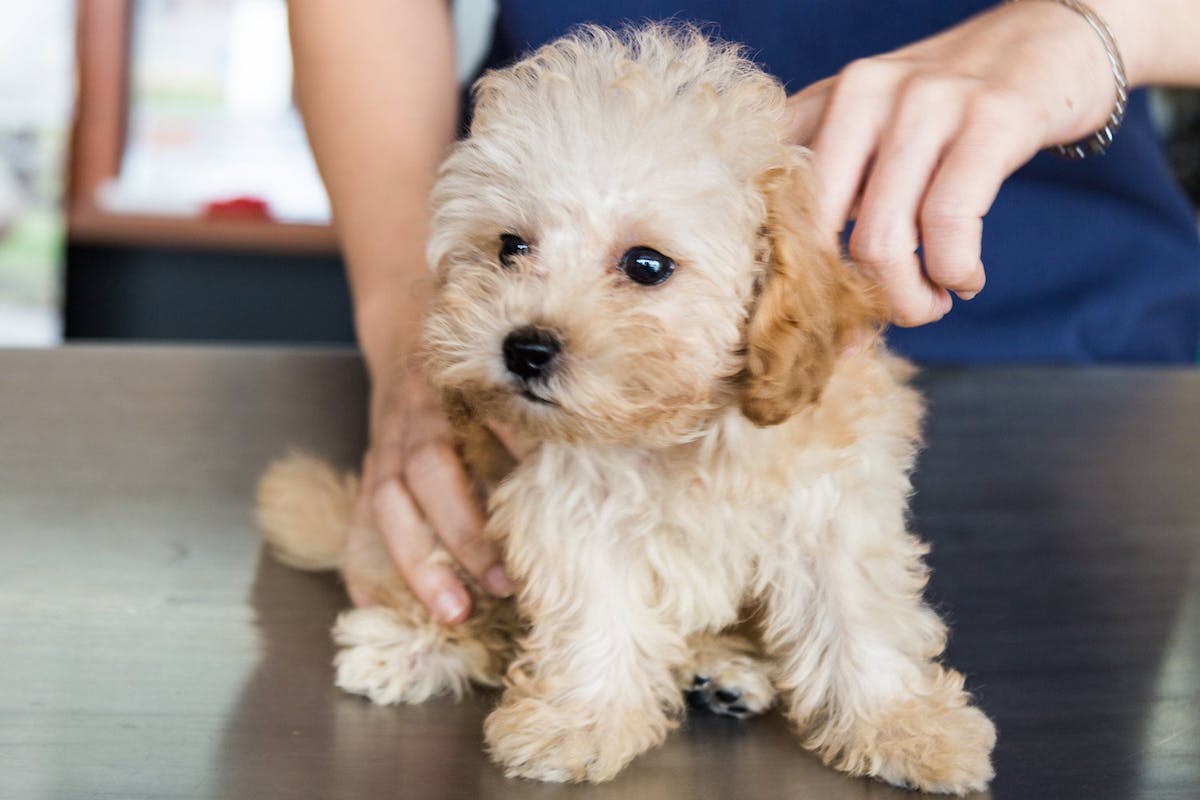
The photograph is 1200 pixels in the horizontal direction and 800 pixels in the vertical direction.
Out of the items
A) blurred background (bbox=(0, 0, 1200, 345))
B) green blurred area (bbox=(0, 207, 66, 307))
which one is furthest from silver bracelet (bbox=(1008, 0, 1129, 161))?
green blurred area (bbox=(0, 207, 66, 307))

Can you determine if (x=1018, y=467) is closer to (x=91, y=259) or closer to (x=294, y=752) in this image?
(x=294, y=752)

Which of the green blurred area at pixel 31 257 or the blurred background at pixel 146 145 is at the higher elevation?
the blurred background at pixel 146 145

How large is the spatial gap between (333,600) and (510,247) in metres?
0.48

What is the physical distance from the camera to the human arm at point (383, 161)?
134 centimetres

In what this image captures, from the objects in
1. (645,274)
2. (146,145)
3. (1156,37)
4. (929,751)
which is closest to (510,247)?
(645,274)

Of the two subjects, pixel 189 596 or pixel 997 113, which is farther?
pixel 189 596

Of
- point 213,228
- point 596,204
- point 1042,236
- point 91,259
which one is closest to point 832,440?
point 596,204

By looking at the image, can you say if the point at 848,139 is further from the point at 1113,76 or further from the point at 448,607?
the point at 448,607

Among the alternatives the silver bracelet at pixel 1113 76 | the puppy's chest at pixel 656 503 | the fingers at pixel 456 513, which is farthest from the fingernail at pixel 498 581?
the silver bracelet at pixel 1113 76

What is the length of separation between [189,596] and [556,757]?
464 millimetres

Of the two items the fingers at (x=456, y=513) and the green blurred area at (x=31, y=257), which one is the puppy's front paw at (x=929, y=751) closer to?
the fingers at (x=456, y=513)

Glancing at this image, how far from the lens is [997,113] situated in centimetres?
103

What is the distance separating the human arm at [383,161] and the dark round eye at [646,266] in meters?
0.34

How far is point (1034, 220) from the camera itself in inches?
68.8
